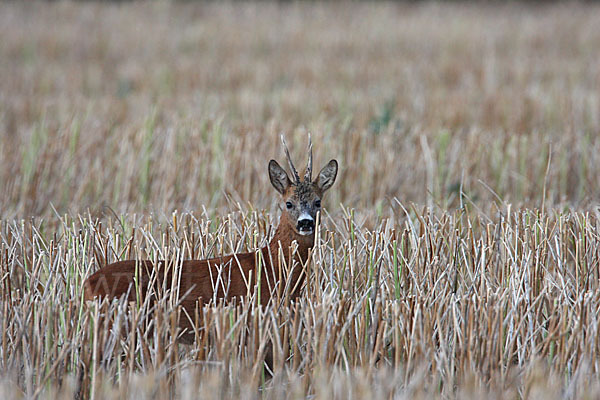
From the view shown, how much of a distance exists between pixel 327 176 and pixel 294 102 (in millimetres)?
5672

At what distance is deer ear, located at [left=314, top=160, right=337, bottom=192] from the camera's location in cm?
343

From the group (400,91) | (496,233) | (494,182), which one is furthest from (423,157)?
(400,91)

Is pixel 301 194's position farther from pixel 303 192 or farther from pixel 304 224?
pixel 304 224

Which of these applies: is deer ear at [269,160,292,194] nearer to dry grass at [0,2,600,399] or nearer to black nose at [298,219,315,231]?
black nose at [298,219,315,231]

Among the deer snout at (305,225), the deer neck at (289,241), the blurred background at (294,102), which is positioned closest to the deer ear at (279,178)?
the deer neck at (289,241)

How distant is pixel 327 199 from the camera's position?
228 inches

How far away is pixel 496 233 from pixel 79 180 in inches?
135

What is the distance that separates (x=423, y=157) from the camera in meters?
6.31

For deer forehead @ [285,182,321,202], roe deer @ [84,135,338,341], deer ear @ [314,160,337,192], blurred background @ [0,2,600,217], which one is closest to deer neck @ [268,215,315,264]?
roe deer @ [84,135,338,341]

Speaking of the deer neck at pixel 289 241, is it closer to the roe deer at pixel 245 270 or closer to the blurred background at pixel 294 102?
the roe deer at pixel 245 270

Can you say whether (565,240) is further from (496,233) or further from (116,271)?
(116,271)

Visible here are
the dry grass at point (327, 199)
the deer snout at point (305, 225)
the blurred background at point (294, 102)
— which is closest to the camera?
the dry grass at point (327, 199)

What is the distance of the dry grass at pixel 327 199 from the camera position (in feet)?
9.88

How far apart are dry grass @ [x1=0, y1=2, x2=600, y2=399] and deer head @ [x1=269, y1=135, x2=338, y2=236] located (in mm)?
155
